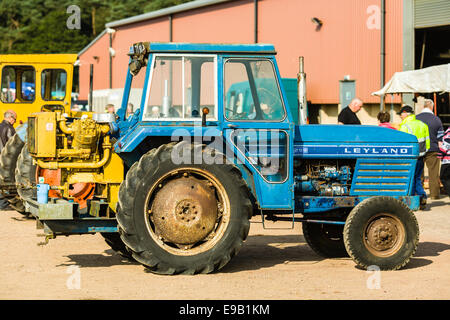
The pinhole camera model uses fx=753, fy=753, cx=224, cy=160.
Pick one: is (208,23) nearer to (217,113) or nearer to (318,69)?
(318,69)

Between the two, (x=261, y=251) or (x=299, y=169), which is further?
(x=261, y=251)

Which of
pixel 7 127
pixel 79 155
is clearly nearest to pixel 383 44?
pixel 7 127

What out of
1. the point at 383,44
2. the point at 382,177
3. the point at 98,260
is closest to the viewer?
the point at 382,177

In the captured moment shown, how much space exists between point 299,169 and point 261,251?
1514 millimetres

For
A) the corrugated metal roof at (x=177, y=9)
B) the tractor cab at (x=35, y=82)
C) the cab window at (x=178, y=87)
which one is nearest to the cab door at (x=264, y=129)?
the cab window at (x=178, y=87)

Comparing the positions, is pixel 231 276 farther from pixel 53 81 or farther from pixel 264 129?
pixel 53 81

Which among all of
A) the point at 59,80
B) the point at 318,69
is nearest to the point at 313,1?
the point at 318,69

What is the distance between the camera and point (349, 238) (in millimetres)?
8023

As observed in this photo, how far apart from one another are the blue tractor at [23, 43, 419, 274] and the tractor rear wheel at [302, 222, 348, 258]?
0.28 metres

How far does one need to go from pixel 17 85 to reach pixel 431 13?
1240 centimetres

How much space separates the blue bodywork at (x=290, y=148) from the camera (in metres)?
7.89

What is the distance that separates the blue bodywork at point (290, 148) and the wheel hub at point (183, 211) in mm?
523

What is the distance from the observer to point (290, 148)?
8.05 m
